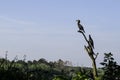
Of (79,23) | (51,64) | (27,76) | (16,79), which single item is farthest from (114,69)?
(51,64)

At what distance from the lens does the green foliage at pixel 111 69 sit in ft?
25.5

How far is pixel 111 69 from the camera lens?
834 centimetres

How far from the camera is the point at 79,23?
6215mm

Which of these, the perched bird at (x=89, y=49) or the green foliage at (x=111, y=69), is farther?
the green foliage at (x=111, y=69)

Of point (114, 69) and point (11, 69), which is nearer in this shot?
point (114, 69)

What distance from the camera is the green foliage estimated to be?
7.77m

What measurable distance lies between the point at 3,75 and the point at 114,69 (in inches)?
267

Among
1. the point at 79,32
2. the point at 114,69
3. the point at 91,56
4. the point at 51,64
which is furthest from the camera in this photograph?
the point at 51,64

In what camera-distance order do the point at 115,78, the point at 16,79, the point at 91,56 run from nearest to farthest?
the point at 91,56 < the point at 115,78 < the point at 16,79

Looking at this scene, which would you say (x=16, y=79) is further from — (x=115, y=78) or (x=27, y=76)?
(x=115, y=78)

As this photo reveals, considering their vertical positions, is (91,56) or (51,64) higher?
(51,64)

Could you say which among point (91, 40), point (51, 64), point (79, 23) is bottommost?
point (91, 40)

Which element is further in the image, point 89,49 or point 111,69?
point 111,69

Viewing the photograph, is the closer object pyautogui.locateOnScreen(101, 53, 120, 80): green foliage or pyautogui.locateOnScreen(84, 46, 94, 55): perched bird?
pyautogui.locateOnScreen(84, 46, 94, 55): perched bird
